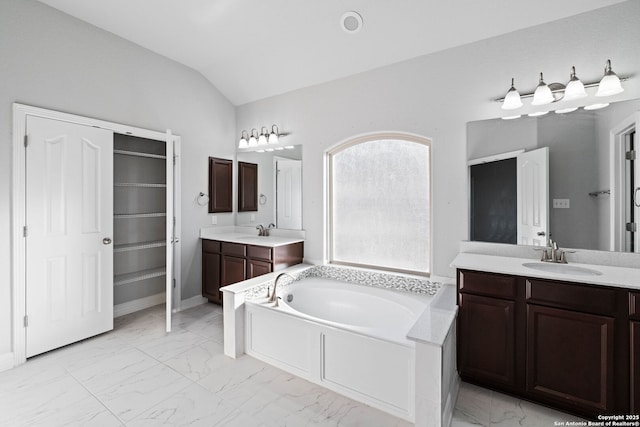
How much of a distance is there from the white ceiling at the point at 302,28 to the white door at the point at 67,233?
1198 mm

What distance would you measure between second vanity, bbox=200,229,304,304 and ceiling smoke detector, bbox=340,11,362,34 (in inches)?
91.0

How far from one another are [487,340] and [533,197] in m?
1.22

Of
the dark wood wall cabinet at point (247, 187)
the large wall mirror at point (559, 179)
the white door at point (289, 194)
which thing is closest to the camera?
the large wall mirror at point (559, 179)

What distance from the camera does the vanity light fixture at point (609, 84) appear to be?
6.79 ft

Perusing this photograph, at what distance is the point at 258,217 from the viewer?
163 inches

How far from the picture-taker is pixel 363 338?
6.53 feet

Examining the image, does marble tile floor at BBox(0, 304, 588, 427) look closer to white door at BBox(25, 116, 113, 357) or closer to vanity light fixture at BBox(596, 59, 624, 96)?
white door at BBox(25, 116, 113, 357)

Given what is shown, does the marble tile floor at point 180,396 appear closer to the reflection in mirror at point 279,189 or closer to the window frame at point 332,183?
the window frame at point 332,183

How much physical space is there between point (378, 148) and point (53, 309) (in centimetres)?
353

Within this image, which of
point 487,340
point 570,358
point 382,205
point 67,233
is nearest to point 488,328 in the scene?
point 487,340

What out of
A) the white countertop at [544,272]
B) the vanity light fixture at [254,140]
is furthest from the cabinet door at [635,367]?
the vanity light fixture at [254,140]

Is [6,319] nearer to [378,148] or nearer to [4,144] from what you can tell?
[4,144]

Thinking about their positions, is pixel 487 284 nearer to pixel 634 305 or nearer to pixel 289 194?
pixel 634 305

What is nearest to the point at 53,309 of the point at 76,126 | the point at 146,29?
the point at 76,126
